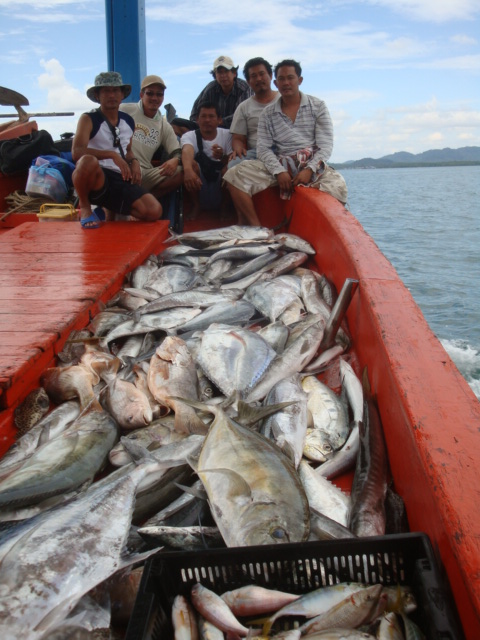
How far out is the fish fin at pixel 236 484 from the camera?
6.35 feet

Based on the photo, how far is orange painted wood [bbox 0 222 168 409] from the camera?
306cm

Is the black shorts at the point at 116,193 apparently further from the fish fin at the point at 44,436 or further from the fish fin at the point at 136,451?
the fish fin at the point at 136,451

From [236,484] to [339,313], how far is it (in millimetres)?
1977

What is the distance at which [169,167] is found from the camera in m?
7.38

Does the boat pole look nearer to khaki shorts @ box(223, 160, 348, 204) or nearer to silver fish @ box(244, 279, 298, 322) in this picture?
silver fish @ box(244, 279, 298, 322)

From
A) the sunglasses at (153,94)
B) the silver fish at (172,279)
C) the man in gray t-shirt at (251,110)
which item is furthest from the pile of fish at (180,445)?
the sunglasses at (153,94)

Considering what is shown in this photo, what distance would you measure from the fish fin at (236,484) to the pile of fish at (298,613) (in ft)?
1.10

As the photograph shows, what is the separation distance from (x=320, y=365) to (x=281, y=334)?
374 mm

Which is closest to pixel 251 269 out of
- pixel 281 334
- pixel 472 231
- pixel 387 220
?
pixel 281 334

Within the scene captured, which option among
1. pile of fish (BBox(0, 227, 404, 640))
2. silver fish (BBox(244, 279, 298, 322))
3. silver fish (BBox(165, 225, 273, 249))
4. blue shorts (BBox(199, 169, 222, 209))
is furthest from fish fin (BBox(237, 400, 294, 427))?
blue shorts (BBox(199, 169, 222, 209))

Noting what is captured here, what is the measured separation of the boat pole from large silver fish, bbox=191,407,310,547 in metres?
1.52

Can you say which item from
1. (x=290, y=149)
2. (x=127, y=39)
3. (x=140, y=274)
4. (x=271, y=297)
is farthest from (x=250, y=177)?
(x=127, y=39)

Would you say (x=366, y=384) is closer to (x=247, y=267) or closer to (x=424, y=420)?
Answer: (x=424, y=420)

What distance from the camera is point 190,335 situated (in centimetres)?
375
